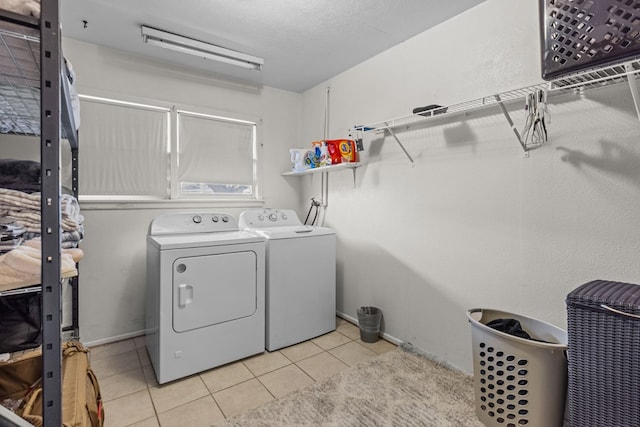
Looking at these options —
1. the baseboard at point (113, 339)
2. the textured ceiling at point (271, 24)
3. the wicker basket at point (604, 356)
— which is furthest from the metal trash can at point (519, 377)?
the baseboard at point (113, 339)

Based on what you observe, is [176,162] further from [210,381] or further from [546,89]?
[546,89]

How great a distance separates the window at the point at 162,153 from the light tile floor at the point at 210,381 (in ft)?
4.23

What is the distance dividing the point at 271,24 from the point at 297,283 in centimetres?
190

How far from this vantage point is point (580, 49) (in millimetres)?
1086

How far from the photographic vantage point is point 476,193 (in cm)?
195

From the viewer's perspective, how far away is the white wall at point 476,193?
1.48m

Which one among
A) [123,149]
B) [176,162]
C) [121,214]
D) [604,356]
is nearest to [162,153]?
[176,162]

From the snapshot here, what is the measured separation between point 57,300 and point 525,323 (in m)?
1.87

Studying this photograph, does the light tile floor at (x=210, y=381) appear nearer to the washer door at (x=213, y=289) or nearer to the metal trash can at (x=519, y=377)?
the washer door at (x=213, y=289)

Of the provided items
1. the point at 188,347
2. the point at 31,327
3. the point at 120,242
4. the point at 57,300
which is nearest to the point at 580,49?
the point at 57,300

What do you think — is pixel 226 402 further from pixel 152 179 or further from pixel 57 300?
pixel 152 179

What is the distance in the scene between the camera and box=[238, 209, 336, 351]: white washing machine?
2.40m

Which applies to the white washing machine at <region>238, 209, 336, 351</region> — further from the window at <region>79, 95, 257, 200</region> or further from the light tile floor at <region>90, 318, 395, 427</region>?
the window at <region>79, 95, 257, 200</region>

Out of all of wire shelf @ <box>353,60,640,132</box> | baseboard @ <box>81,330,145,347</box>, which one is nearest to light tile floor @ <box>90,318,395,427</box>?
baseboard @ <box>81,330,145,347</box>
